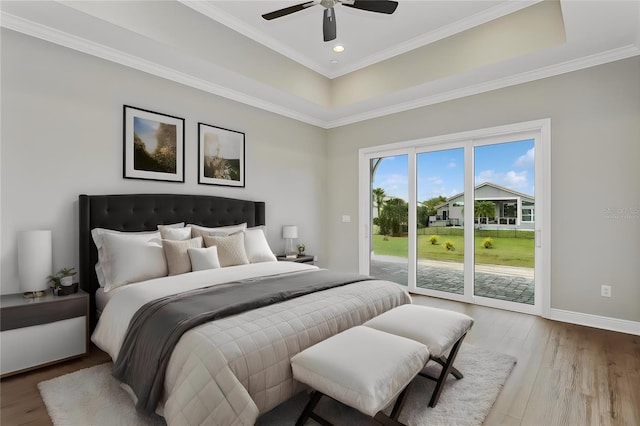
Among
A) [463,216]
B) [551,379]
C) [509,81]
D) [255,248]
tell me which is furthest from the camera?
[463,216]

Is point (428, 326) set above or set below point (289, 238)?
below

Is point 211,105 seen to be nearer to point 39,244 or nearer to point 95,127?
point 95,127

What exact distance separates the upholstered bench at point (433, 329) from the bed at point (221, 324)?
0.26 m

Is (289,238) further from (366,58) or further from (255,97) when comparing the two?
(366,58)

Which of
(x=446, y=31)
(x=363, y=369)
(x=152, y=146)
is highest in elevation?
(x=446, y=31)

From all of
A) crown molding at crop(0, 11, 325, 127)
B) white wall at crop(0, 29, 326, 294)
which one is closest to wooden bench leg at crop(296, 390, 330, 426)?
white wall at crop(0, 29, 326, 294)

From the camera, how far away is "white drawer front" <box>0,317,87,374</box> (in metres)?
2.25

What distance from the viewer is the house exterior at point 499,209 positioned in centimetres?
375

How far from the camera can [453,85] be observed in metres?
3.91

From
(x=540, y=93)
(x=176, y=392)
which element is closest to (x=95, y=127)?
(x=176, y=392)

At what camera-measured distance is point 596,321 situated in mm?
3230

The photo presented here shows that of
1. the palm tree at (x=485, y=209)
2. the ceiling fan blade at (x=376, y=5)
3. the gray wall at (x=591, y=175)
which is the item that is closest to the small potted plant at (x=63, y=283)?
the ceiling fan blade at (x=376, y=5)

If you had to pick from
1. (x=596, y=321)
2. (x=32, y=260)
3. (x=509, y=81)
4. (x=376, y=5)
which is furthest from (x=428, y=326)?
(x=509, y=81)

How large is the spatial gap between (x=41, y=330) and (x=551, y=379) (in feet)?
11.9
